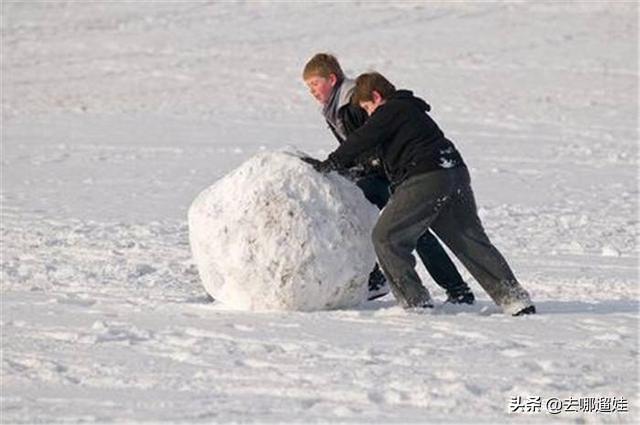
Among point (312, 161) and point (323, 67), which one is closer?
point (323, 67)

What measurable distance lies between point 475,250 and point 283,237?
114 cm

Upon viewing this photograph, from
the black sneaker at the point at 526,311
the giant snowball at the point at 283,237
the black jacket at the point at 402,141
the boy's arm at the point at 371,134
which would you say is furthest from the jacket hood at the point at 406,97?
the black sneaker at the point at 526,311

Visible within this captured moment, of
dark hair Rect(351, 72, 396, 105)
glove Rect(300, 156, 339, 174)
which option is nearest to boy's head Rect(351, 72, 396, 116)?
dark hair Rect(351, 72, 396, 105)

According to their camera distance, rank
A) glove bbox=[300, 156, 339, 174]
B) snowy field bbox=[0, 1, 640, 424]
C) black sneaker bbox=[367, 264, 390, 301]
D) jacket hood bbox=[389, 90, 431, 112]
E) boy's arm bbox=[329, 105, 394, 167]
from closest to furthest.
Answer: snowy field bbox=[0, 1, 640, 424] < boy's arm bbox=[329, 105, 394, 167] < jacket hood bbox=[389, 90, 431, 112] < glove bbox=[300, 156, 339, 174] < black sneaker bbox=[367, 264, 390, 301]

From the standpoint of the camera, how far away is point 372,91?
7.72 metres

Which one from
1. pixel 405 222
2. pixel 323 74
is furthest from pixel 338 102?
pixel 405 222

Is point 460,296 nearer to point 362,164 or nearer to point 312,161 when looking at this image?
point 362,164

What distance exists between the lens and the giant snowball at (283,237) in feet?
25.2

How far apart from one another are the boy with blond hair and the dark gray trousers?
0.47 ft

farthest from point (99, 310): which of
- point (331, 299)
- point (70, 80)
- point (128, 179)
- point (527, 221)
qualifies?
point (70, 80)

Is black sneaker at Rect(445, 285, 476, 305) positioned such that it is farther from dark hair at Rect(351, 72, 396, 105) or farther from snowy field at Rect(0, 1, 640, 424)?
dark hair at Rect(351, 72, 396, 105)

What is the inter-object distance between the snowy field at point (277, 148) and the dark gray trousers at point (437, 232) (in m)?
0.22

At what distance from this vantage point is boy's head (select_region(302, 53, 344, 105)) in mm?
7833

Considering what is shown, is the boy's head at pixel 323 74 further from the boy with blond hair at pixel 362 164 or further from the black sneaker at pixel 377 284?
the black sneaker at pixel 377 284
